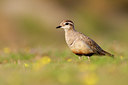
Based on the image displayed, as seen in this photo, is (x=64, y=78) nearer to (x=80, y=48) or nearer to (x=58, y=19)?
(x=80, y=48)

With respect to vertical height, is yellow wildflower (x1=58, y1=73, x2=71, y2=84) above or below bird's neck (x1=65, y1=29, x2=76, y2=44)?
below

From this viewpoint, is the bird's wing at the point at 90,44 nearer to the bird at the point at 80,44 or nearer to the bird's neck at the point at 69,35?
the bird at the point at 80,44

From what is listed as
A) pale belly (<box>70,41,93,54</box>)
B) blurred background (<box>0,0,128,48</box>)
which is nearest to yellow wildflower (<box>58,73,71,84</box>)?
pale belly (<box>70,41,93,54</box>)

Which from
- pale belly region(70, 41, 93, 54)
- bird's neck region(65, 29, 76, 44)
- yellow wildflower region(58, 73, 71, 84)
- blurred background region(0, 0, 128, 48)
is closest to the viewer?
yellow wildflower region(58, 73, 71, 84)

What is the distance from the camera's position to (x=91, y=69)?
24.4 ft

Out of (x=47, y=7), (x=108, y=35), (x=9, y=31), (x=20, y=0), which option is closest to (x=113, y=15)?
(x=108, y=35)

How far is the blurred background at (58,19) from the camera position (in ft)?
93.4

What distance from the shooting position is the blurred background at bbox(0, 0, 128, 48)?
28453mm

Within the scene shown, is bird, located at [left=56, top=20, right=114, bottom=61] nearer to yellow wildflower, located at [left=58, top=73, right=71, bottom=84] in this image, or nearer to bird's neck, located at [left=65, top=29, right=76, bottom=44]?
bird's neck, located at [left=65, top=29, right=76, bottom=44]

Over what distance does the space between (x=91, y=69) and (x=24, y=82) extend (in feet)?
4.98

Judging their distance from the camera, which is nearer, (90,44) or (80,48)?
(80,48)

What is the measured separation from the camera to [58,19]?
31688 millimetres

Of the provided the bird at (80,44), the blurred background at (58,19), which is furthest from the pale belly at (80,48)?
the blurred background at (58,19)

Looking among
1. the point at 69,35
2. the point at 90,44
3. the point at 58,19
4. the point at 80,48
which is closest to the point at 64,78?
the point at 80,48
